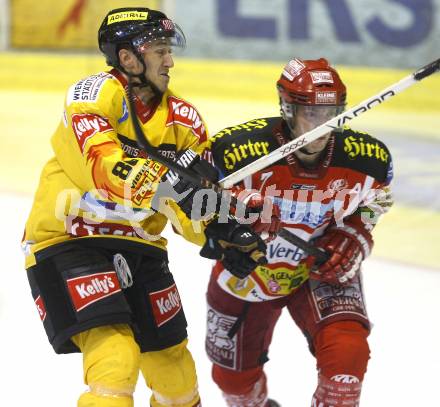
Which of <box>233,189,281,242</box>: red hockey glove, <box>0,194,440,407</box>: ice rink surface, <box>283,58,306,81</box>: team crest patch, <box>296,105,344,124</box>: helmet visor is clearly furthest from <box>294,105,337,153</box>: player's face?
<box>0,194,440,407</box>: ice rink surface

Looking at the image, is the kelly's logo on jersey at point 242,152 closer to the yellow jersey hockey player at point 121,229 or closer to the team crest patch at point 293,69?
the yellow jersey hockey player at point 121,229

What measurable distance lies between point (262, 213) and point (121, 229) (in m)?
0.49

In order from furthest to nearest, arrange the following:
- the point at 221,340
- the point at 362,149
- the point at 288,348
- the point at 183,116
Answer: the point at 288,348
the point at 221,340
the point at 362,149
the point at 183,116

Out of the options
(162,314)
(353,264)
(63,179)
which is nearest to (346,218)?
(353,264)

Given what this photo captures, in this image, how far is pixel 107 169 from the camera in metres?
3.18

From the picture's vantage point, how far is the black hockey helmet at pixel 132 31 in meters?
3.45

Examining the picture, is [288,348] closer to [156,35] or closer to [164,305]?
[164,305]

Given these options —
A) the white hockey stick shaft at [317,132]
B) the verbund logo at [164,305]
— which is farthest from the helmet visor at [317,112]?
the verbund logo at [164,305]

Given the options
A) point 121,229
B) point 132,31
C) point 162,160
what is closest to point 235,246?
point 162,160

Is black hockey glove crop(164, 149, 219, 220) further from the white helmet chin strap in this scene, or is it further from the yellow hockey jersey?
the white helmet chin strap

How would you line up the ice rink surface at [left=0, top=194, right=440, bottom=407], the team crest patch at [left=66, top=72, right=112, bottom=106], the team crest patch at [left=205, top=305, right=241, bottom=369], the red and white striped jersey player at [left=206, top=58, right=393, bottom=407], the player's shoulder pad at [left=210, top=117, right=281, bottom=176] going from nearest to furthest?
the team crest patch at [left=66, top=72, right=112, bottom=106] → the red and white striped jersey player at [left=206, top=58, right=393, bottom=407] → the player's shoulder pad at [left=210, top=117, right=281, bottom=176] → the team crest patch at [left=205, top=305, right=241, bottom=369] → the ice rink surface at [left=0, top=194, right=440, bottom=407]

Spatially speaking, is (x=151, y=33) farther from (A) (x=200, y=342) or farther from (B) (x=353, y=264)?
(A) (x=200, y=342)

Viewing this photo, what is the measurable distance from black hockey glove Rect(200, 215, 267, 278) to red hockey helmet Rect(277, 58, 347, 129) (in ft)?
1.57

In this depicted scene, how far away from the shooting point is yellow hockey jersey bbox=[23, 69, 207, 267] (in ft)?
10.6
